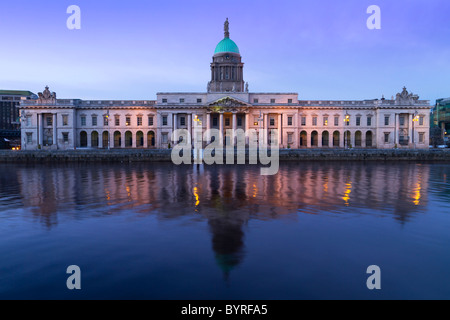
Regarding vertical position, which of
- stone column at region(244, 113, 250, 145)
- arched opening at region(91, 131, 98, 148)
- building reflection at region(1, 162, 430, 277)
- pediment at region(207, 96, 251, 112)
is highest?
pediment at region(207, 96, 251, 112)

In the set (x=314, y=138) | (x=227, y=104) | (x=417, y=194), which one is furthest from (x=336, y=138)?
(x=417, y=194)

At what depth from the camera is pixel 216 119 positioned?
72.9m

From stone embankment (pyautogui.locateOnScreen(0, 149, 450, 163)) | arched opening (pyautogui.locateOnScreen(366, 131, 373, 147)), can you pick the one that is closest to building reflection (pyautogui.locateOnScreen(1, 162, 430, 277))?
stone embankment (pyautogui.locateOnScreen(0, 149, 450, 163))

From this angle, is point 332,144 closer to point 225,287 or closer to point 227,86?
point 227,86

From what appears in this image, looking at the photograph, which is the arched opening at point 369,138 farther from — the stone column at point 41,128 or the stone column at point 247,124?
the stone column at point 41,128

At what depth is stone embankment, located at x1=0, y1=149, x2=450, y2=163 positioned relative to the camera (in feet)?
161

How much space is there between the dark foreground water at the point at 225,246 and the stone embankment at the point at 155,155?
32026 millimetres

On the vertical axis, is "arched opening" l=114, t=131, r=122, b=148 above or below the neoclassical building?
below

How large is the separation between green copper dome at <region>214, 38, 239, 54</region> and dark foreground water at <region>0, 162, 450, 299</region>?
7147cm

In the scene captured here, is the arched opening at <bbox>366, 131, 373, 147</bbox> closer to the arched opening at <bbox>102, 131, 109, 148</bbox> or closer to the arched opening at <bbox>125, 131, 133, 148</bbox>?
the arched opening at <bbox>125, 131, 133, 148</bbox>

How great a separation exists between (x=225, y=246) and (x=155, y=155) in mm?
41156

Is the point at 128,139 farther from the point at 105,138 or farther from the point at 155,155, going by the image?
the point at 155,155

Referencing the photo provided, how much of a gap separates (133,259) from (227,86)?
245 ft
